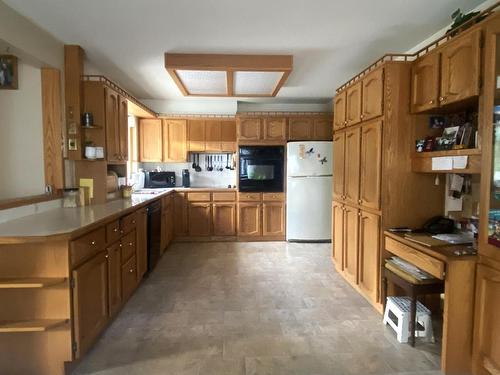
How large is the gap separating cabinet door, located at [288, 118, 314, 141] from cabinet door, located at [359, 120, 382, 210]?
210cm

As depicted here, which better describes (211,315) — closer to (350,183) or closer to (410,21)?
(350,183)

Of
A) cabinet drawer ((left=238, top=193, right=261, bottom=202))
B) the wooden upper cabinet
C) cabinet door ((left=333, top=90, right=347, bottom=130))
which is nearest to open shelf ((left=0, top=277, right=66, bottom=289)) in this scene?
cabinet door ((left=333, top=90, right=347, bottom=130))

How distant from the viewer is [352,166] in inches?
116

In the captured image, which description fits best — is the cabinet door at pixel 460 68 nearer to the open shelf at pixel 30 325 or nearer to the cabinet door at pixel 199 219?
the open shelf at pixel 30 325

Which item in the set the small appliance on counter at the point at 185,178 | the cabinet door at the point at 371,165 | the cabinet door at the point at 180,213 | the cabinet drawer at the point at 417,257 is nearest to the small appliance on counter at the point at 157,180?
the small appliance on counter at the point at 185,178

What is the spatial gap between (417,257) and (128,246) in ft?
7.57

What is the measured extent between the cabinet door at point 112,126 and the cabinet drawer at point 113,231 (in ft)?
3.24

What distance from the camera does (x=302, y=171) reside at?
462 cm

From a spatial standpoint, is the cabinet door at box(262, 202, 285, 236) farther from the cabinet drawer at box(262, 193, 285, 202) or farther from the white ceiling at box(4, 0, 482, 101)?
the white ceiling at box(4, 0, 482, 101)

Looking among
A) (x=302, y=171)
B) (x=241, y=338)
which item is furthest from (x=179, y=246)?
(x=241, y=338)

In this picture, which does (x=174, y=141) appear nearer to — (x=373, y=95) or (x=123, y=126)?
(x=123, y=126)

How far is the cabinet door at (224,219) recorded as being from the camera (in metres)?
4.82

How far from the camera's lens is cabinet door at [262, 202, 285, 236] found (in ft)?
15.8

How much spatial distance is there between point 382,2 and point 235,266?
9.82ft
